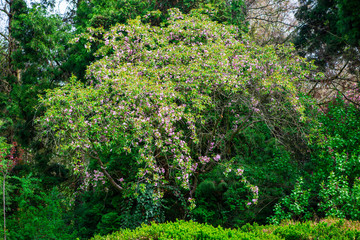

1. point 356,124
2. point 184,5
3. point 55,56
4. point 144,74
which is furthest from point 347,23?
point 55,56

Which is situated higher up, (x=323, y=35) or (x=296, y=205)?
(x=323, y=35)

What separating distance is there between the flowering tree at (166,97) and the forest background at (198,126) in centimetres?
3

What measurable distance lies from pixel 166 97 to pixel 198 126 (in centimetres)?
193

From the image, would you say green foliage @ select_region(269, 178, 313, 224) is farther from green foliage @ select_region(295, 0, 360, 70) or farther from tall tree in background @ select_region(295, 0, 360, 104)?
green foliage @ select_region(295, 0, 360, 70)

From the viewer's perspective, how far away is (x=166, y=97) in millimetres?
6035

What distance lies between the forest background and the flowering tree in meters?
0.03

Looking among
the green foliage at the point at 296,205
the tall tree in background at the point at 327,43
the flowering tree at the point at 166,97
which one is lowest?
the green foliage at the point at 296,205

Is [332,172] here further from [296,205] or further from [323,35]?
[323,35]

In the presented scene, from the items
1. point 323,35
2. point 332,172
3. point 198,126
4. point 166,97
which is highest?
point 323,35

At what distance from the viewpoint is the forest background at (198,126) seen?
19.6 feet

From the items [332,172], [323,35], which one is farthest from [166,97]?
[323,35]

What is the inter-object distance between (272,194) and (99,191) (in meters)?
4.13

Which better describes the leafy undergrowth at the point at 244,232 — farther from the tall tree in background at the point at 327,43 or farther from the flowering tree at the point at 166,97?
the tall tree in background at the point at 327,43

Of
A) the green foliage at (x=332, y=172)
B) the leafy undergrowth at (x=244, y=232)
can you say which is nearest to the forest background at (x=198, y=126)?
the green foliage at (x=332, y=172)
